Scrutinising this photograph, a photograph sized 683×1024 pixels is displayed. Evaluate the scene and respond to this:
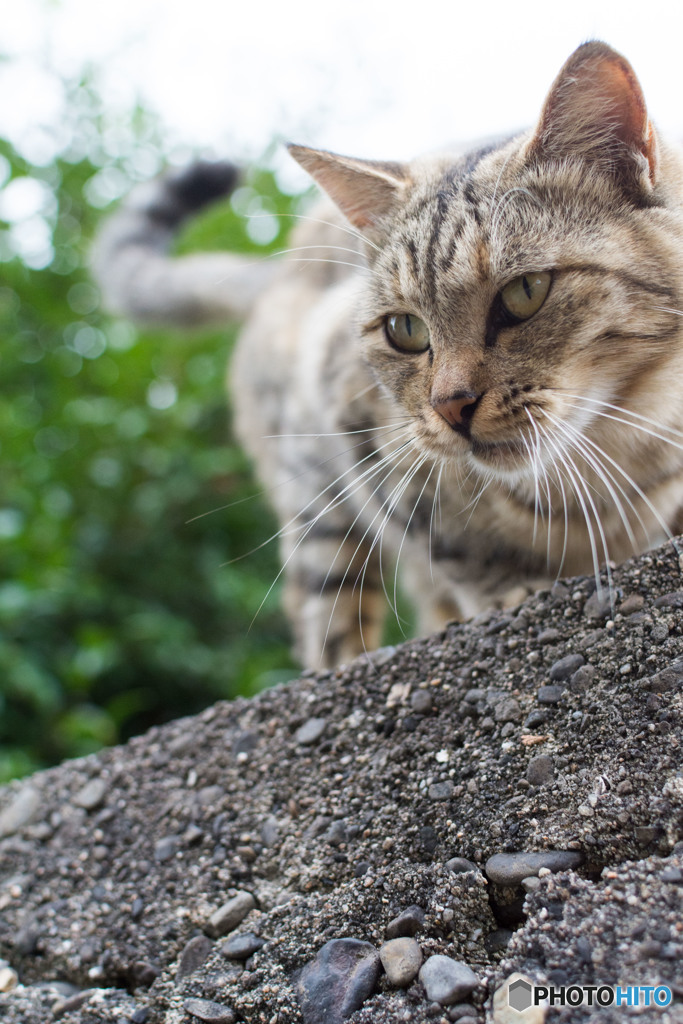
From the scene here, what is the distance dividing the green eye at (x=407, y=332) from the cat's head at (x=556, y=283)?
0.19 ft

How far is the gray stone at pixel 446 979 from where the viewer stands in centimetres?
89

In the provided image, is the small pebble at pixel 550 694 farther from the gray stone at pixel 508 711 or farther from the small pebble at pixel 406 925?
the small pebble at pixel 406 925

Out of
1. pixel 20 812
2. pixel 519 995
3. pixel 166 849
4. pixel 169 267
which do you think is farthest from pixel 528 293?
pixel 169 267

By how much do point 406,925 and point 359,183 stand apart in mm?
1333

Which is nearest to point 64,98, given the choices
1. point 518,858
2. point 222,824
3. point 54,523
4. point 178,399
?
point 178,399

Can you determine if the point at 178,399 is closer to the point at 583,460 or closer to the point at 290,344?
the point at 290,344

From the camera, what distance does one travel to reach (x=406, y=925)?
3.30 feet

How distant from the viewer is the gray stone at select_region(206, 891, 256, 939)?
117cm

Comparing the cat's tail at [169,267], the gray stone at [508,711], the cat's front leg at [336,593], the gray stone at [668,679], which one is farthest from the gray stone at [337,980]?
the cat's tail at [169,267]

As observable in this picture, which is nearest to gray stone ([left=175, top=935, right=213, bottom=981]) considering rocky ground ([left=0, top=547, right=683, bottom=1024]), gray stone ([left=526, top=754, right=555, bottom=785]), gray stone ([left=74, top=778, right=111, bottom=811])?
rocky ground ([left=0, top=547, right=683, bottom=1024])

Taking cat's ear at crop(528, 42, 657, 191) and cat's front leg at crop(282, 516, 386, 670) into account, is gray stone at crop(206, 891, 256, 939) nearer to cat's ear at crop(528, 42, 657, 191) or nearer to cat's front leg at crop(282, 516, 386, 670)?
cat's front leg at crop(282, 516, 386, 670)

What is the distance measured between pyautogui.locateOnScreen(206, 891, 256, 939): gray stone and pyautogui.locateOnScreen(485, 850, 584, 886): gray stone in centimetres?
40

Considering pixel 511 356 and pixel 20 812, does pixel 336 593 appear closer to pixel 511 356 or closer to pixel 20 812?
pixel 20 812

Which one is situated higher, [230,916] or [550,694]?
[550,694]
